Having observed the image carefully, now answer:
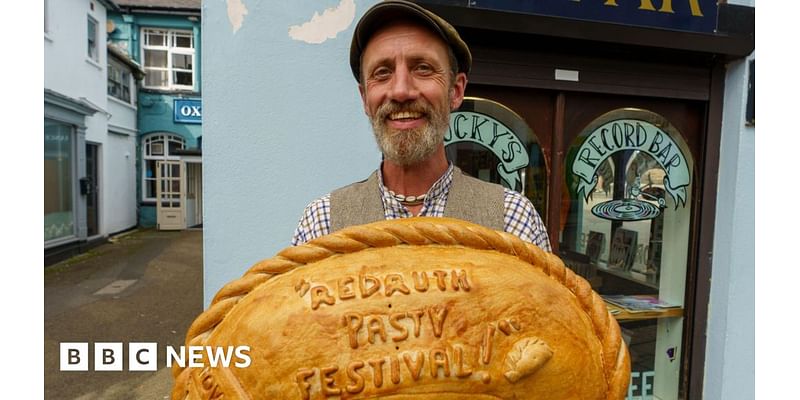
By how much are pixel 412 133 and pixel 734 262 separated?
2652 mm

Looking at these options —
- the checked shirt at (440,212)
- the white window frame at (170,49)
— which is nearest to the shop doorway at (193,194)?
the white window frame at (170,49)

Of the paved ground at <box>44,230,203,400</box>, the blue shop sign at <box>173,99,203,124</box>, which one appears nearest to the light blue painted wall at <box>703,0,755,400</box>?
the paved ground at <box>44,230,203,400</box>

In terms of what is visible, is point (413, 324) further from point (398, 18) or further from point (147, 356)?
point (147, 356)

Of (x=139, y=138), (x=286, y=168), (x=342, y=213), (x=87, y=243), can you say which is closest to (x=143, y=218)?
(x=139, y=138)

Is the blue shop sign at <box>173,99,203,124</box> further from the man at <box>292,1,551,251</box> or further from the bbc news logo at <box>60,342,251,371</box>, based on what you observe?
the man at <box>292,1,551,251</box>

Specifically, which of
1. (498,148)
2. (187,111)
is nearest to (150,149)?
(187,111)

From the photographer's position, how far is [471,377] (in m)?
0.82

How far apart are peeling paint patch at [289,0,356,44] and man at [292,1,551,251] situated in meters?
0.93

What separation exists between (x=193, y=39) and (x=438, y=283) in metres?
15.7

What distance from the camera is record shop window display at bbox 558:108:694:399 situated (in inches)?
106

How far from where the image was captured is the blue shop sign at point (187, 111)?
44.5ft

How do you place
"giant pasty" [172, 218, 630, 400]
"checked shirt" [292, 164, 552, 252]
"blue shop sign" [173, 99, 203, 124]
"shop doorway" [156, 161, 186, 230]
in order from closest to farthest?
"giant pasty" [172, 218, 630, 400] → "checked shirt" [292, 164, 552, 252] → "shop doorway" [156, 161, 186, 230] → "blue shop sign" [173, 99, 203, 124]

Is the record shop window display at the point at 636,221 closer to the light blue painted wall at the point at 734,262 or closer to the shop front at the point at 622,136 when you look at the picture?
the shop front at the point at 622,136

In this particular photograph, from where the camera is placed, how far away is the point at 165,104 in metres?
13.5
